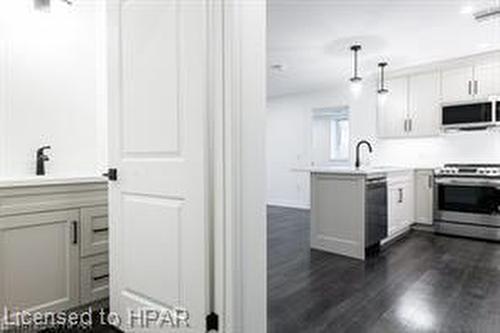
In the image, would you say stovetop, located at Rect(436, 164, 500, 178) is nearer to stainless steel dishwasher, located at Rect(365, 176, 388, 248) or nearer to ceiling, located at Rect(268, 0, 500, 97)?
stainless steel dishwasher, located at Rect(365, 176, 388, 248)

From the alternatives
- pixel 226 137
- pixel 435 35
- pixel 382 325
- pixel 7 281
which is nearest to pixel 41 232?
pixel 7 281

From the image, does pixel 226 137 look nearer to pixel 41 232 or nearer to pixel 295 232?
pixel 41 232

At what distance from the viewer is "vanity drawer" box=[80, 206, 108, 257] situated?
2023 millimetres

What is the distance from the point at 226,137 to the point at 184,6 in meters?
0.67

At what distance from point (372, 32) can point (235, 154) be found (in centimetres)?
297

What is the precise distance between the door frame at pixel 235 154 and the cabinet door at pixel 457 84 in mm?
4223

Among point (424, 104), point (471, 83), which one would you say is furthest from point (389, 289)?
point (471, 83)

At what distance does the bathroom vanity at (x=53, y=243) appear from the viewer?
5.65 ft

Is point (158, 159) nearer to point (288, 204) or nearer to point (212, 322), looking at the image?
point (212, 322)

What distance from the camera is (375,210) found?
3.47 metres

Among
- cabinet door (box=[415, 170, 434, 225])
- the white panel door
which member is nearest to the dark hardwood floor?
cabinet door (box=[415, 170, 434, 225])

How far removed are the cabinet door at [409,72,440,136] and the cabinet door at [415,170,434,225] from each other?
0.68 metres

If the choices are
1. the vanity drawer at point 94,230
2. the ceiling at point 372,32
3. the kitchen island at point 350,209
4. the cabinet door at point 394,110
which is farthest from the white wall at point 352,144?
the vanity drawer at point 94,230

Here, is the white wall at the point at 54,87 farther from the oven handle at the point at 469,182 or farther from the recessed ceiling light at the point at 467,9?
the oven handle at the point at 469,182
